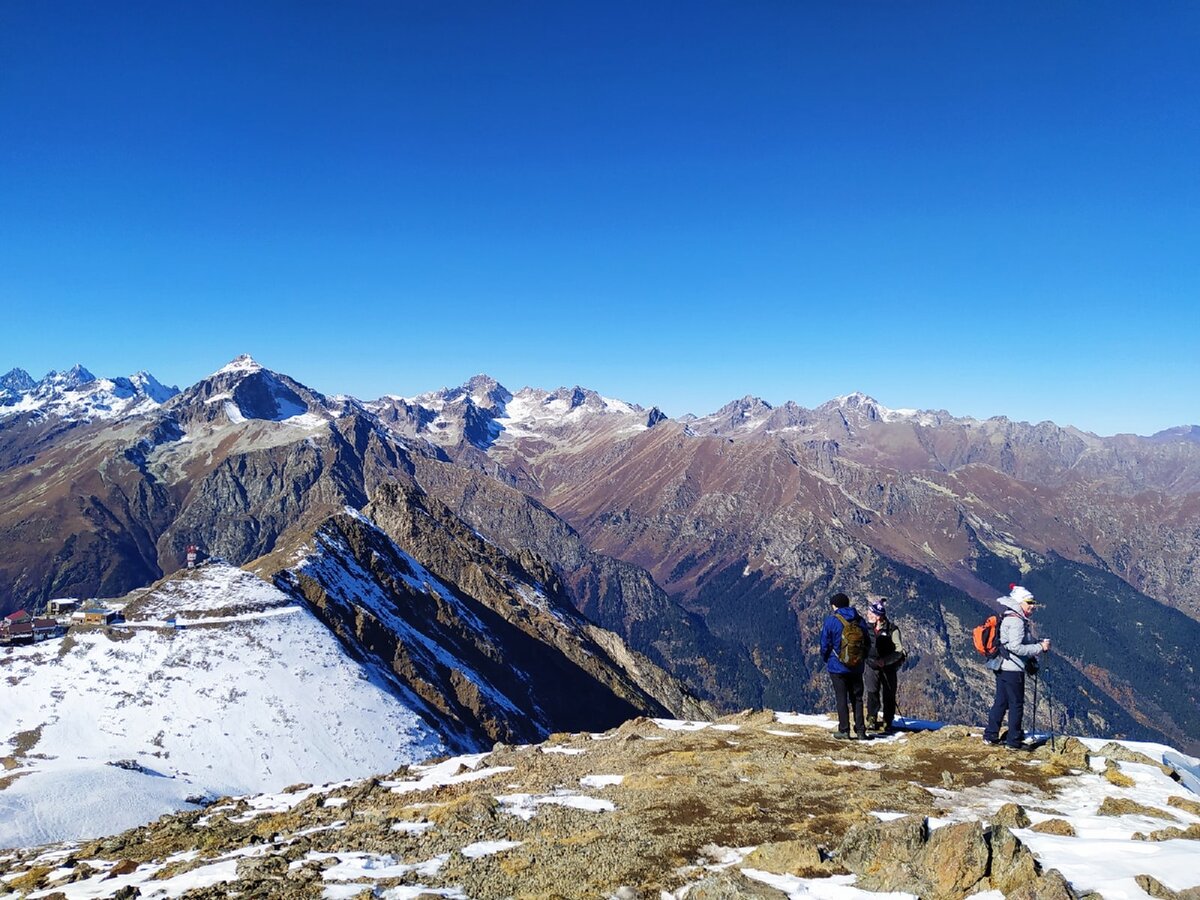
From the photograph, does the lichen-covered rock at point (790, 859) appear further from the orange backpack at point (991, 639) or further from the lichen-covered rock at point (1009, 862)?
the orange backpack at point (991, 639)

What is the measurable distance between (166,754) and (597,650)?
10762cm

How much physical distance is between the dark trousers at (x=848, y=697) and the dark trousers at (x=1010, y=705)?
3.61 meters

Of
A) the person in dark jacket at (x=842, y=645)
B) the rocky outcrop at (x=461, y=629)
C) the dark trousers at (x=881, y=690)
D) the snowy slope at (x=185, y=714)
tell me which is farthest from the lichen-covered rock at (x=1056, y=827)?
the rocky outcrop at (x=461, y=629)

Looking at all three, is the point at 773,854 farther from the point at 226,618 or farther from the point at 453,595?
the point at 453,595

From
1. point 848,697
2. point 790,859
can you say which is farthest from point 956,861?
point 848,697

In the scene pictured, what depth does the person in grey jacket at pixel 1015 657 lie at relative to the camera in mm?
18344

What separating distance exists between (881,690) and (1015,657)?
5.51 metres

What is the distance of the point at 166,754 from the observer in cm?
7025

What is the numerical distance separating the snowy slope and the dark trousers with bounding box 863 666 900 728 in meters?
59.4

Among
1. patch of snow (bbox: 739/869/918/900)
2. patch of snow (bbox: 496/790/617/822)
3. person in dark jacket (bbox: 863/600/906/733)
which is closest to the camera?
patch of snow (bbox: 739/869/918/900)

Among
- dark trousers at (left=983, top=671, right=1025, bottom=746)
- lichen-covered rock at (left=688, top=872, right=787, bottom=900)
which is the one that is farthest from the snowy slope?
dark trousers at (left=983, top=671, right=1025, bottom=746)

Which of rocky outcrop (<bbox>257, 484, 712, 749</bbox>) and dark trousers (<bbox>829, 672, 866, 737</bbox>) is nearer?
dark trousers (<bbox>829, 672, 866, 737</bbox>)

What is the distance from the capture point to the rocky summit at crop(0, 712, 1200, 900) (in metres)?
11.4

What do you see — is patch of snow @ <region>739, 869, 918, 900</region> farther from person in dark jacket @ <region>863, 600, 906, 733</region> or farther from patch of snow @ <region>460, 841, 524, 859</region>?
person in dark jacket @ <region>863, 600, 906, 733</region>
